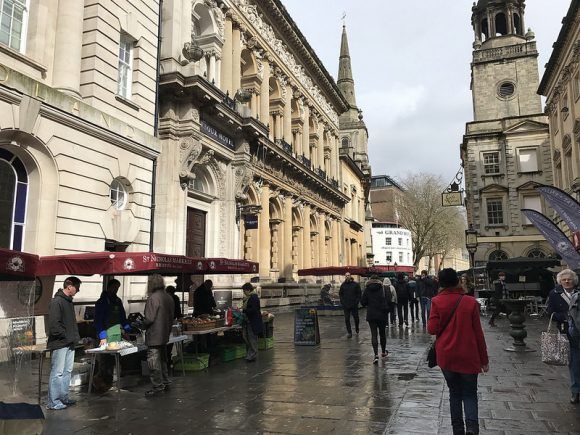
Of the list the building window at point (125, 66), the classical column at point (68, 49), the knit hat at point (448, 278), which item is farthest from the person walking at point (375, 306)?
the building window at point (125, 66)

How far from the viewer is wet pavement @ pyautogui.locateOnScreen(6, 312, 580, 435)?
5.57m

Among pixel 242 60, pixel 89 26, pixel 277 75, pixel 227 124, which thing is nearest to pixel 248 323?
pixel 89 26

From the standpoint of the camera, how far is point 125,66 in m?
15.0

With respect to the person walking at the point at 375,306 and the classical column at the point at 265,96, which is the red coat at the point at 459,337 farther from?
the classical column at the point at 265,96

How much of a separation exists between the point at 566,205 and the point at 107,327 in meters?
11.0

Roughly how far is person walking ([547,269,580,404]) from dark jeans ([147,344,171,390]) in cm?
594

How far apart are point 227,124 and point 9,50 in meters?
10.1

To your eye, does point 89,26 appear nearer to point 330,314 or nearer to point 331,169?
point 330,314

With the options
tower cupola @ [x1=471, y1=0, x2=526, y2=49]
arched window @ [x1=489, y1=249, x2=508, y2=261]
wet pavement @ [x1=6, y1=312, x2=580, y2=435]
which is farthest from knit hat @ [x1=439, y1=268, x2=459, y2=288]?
tower cupola @ [x1=471, y1=0, x2=526, y2=49]

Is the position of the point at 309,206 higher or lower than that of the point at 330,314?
higher

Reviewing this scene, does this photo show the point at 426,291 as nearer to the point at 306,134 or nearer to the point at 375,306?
the point at 375,306

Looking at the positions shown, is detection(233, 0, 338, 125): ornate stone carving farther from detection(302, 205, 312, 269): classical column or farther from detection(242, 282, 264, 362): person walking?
detection(242, 282, 264, 362): person walking

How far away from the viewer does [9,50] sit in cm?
1083

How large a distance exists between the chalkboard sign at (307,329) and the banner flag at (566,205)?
680 centimetres
